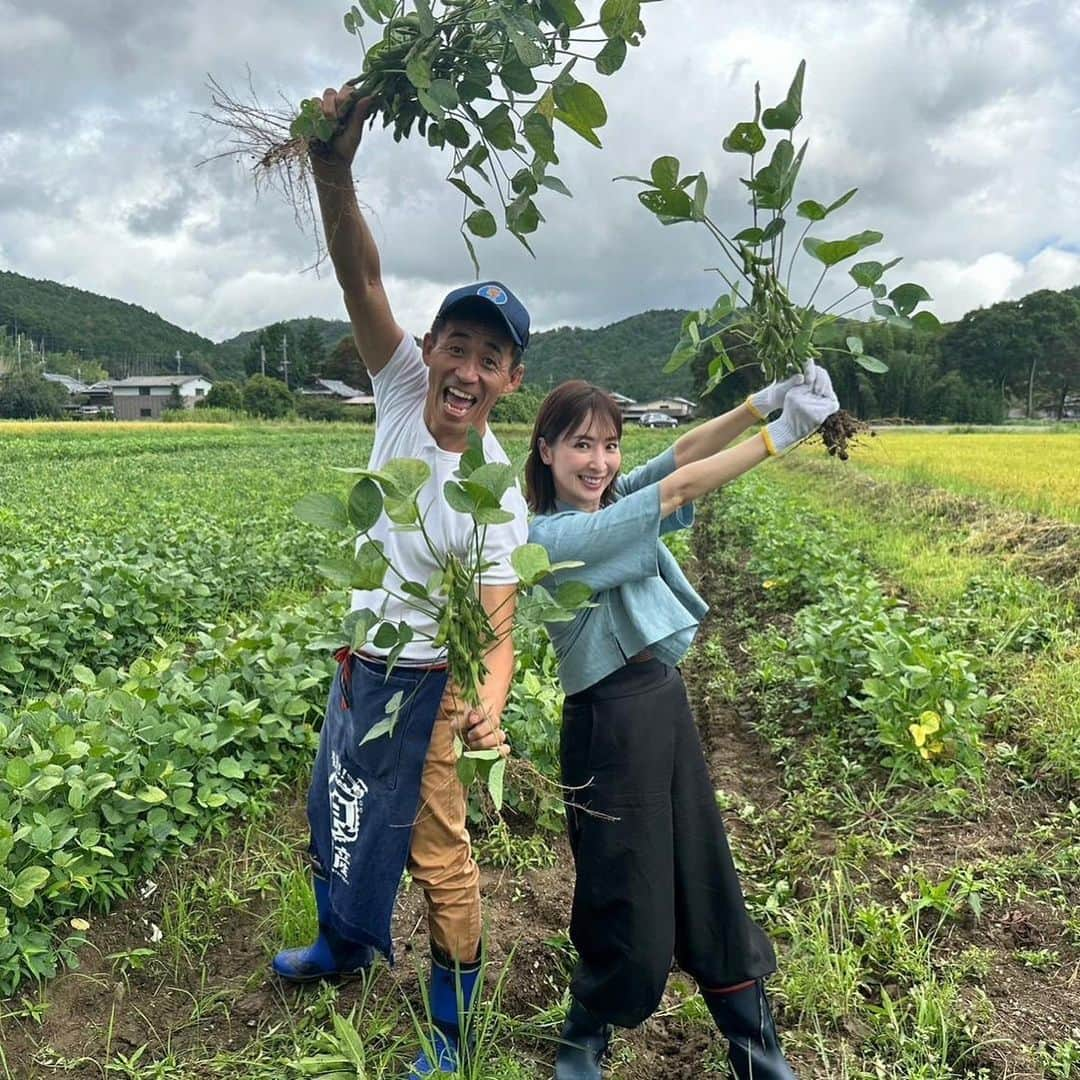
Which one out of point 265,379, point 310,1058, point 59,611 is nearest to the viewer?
point 310,1058

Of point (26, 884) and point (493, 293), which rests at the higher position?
point (493, 293)

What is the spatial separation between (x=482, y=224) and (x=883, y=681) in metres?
2.88

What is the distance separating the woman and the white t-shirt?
0.35ft

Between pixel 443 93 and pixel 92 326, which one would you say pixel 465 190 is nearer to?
pixel 443 93

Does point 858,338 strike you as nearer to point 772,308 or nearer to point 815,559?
point 772,308

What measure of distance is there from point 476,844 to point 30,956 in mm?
1451

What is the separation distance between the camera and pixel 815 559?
668 cm

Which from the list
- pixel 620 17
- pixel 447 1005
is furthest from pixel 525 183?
pixel 447 1005

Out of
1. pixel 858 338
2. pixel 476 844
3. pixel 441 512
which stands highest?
pixel 858 338

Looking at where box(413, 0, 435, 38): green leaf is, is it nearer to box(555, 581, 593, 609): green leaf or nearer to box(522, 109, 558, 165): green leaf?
box(522, 109, 558, 165): green leaf

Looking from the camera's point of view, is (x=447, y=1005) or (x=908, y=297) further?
(x=447, y=1005)

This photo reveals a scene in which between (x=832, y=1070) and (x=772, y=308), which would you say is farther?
(x=832, y=1070)

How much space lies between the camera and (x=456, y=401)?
6.24 feet

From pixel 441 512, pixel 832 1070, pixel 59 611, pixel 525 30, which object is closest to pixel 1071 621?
pixel 832 1070
